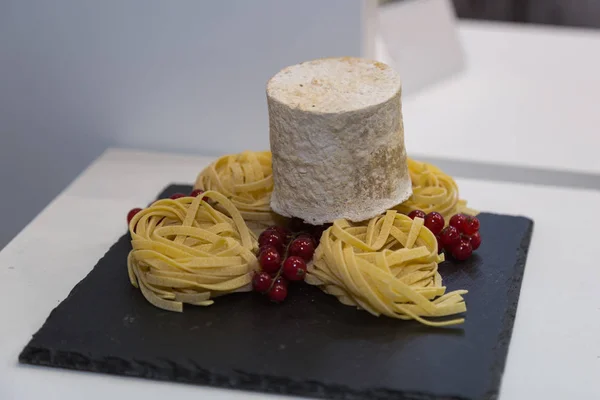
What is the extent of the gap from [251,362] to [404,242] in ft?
1.19

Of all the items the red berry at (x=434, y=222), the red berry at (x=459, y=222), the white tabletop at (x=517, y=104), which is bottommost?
the white tabletop at (x=517, y=104)

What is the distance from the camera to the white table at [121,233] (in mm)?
1441

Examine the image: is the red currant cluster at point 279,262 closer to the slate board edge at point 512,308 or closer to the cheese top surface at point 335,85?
the cheese top surface at point 335,85

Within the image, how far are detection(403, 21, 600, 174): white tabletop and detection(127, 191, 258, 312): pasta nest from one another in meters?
0.74

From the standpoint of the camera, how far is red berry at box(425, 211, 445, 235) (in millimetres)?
1732

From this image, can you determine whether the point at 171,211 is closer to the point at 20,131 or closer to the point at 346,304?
the point at 346,304

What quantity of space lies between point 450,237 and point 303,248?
0.28 m

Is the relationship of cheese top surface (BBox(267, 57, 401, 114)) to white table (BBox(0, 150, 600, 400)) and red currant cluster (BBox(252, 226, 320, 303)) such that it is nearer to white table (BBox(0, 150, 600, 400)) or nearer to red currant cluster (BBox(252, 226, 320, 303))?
red currant cluster (BBox(252, 226, 320, 303))

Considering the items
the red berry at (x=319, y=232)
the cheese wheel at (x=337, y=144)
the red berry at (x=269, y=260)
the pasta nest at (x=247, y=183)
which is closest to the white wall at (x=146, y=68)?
the pasta nest at (x=247, y=183)

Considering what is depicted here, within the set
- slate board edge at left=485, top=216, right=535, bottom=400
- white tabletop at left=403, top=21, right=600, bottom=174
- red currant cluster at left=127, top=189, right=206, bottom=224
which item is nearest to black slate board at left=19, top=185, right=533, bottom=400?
slate board edge at left=485, top=216, right=535, bottom=400

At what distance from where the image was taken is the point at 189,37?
2215 mm

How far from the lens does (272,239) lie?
168 cm

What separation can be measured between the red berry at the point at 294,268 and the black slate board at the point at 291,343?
0.04 metres

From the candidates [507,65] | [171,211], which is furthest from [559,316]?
[507,65]
